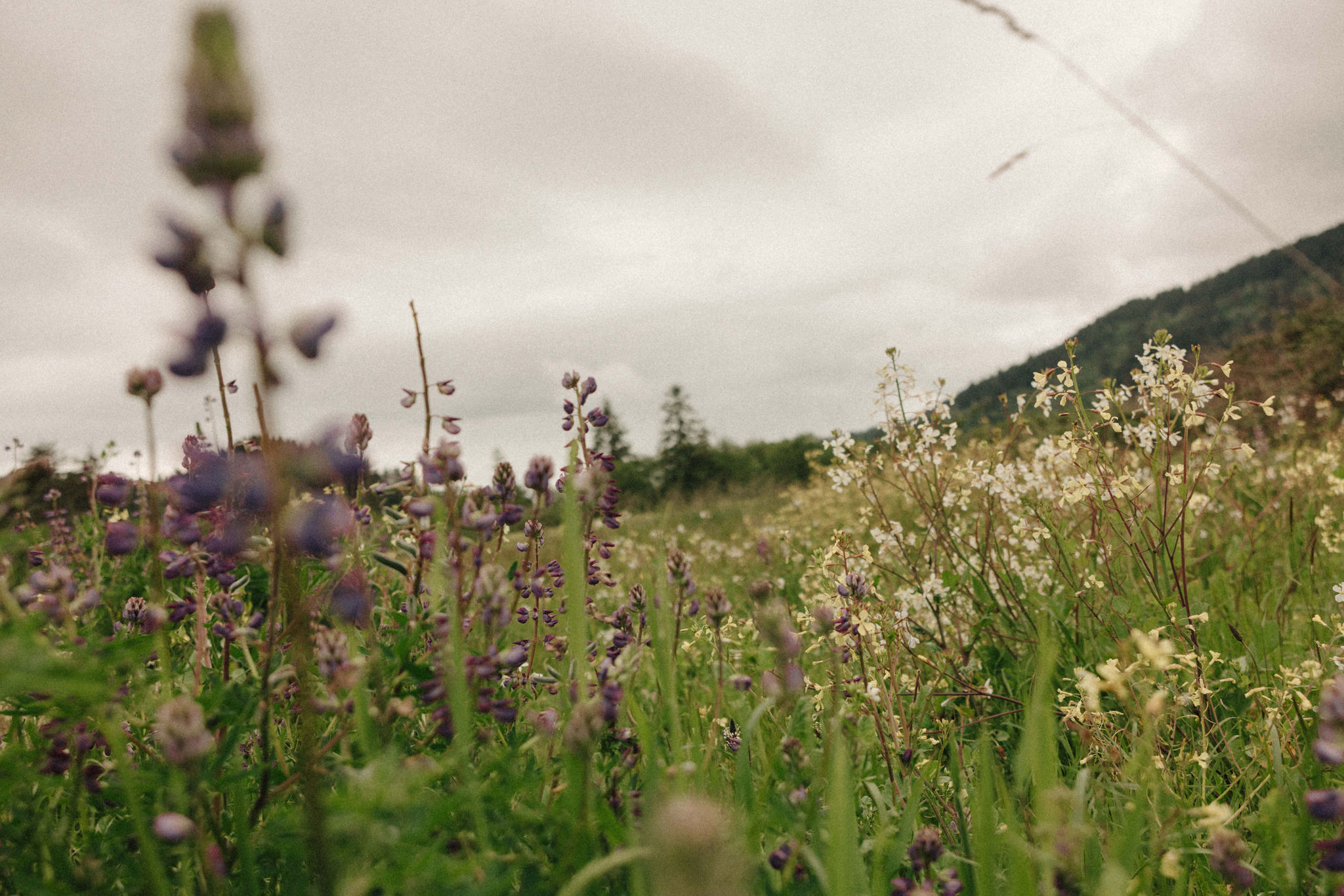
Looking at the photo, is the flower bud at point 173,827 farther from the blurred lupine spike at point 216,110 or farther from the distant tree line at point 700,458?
the distant tree line at point 700,458

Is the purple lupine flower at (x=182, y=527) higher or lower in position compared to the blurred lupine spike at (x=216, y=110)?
lower

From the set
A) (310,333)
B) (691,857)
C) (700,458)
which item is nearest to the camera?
(691,857)

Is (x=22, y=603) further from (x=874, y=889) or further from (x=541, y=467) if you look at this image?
(x=874, y=889)

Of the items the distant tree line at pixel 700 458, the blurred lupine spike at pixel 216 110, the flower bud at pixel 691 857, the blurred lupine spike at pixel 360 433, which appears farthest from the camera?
the distant tree line at pixel 700 458

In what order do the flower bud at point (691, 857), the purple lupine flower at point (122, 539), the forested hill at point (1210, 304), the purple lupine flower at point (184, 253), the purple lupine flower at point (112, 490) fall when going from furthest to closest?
1. the forested hill at point (1210, 304)
2. the purple lupine flower at point (112, 490)
3. the purple lupine flower at point (122, 539)
4. the purple lupine flower at point (184, 253)
5. the flower bud at point (691, 857)

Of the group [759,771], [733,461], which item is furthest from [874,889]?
[733,461]

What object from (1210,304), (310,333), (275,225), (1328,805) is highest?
(1210,304)

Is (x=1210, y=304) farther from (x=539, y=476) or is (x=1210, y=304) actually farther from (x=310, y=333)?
(x=310, y=333)

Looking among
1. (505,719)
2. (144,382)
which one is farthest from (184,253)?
(505,719)

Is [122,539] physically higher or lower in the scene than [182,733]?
higher

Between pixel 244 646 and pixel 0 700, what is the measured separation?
404 millimetres

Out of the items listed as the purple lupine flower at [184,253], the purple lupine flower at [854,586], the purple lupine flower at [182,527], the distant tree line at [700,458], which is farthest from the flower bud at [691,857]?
the distant tree line at [700,458]

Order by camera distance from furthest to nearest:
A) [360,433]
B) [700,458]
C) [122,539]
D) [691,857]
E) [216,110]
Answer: [700,458] → [360,433] → [122,539] → [216,110] → [691,857]

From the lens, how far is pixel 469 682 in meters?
1.37
